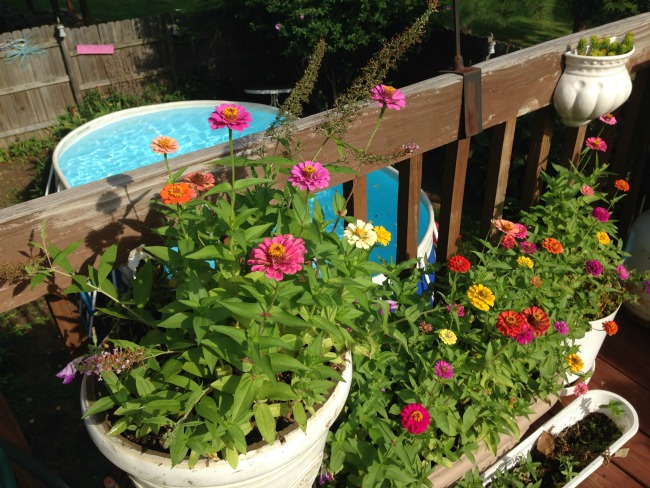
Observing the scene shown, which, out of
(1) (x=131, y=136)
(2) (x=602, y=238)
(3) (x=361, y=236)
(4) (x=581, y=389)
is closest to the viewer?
(3) (x=361, y=236)

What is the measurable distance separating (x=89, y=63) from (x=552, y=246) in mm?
8628

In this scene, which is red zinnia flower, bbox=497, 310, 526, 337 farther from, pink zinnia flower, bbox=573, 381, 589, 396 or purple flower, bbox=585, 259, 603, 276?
pink zinnia flower, bbox=573, 381, 589, 396

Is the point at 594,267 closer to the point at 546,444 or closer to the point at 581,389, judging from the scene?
the point at 581,389

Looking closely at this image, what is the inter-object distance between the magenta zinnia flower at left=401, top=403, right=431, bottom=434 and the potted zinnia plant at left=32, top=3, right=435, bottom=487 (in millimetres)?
267

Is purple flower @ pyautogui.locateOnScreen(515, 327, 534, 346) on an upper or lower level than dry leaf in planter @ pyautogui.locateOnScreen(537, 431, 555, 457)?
upper

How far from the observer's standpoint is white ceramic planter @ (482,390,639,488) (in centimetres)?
196

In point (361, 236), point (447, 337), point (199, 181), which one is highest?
point (199, 181)

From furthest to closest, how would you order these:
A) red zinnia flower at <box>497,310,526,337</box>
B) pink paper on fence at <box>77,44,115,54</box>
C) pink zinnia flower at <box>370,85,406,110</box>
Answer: pink paper on fence at <box>77,44,115,54</box>
red zinnia flower at <box>497,310,526,337</box>
pink zinnia flower at <box>370,85,406,110</box>

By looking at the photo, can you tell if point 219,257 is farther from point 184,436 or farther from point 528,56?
point 528,56

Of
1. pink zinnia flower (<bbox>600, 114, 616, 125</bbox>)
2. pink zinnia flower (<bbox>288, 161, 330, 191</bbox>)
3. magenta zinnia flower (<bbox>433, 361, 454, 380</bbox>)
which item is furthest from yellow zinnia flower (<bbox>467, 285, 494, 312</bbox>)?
pink zinnia flower (<bbox>600, 114, 616, 125</bbox>)

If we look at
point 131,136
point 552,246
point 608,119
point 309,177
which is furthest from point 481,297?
point 131,136

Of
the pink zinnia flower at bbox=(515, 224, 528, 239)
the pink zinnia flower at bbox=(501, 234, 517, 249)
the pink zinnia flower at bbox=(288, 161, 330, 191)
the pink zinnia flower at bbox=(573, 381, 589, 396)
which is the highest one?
the pink zinnia flower at bbox=(288, 161, 330, 191)

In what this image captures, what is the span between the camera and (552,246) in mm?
1866

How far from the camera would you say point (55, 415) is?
3.69 metres
